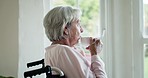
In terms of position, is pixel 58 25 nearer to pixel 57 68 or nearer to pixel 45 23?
pixel 45 23

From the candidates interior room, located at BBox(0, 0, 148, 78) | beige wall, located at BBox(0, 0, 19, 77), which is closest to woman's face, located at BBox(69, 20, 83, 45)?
interior room, located at BBox(0, 0, 148, 78)

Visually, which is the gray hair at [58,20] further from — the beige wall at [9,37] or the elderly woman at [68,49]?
the beige wall at [9,37]

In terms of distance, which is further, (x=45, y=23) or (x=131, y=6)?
(x=131, y=6)

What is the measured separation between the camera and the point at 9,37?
2.38 m

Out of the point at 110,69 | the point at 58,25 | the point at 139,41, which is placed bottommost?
the point at 110,69

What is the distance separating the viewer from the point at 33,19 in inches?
91.4

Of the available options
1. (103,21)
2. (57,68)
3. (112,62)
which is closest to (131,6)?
(103,21)

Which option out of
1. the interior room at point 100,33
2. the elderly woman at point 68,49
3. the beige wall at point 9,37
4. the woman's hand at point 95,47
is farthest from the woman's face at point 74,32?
the beige wall at point 9,37

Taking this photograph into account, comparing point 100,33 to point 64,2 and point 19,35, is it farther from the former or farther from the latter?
point 19,35

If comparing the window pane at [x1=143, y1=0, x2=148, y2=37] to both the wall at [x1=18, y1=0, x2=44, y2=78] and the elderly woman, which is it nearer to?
the elderly woman

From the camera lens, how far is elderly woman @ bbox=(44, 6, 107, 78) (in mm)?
1590

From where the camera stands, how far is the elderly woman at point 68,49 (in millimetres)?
1590

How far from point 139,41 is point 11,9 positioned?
1.15m

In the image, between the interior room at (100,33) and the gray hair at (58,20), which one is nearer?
the gray hair at (58,20)
